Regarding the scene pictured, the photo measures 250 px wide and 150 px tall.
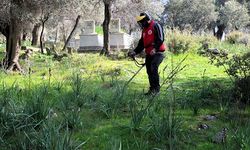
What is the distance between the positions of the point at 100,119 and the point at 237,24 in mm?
52058

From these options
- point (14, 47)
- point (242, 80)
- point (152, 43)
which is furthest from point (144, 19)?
point (14, 47)

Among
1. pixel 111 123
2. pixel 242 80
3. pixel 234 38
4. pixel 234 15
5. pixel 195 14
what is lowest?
pixel 111 123

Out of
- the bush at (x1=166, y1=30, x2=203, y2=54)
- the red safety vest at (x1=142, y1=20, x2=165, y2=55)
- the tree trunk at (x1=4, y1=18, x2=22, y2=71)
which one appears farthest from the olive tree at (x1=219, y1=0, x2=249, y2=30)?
the red safety vest at (x1=142, y1=20, x2=165, y2=55)

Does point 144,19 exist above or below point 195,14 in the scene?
below

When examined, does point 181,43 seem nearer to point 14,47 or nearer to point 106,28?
point 106,28

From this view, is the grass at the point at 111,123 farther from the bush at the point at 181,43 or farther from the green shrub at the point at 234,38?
the green shrub at the point at 234,38

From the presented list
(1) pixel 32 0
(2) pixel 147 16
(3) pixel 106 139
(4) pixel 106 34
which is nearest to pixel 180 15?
(4) pixel 106 34

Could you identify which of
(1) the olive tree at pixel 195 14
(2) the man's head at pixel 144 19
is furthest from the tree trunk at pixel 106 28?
(1) the olive tree at pixel 195 14

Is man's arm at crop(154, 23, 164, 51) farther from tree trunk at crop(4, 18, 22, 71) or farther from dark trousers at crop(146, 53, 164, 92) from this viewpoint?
tree trunk at crop(4, 18, 22, 71)

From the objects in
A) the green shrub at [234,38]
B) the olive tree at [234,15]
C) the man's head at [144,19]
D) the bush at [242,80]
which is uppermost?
the olive tree at [234,15]

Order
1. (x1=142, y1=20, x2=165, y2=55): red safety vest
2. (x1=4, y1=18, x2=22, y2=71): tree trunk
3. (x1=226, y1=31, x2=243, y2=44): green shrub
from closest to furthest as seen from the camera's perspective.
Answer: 1. (x1=142, y1=20, x2=165, y2=55): red safety vest
2. (x1=4, y1=18, x2=22, y2=71): tree trunk
3. (x1=226, y1=31, x2=243, y2=44): green shrub

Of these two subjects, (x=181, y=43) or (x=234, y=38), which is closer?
(x=181, y=43)

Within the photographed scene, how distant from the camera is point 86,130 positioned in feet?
17.5

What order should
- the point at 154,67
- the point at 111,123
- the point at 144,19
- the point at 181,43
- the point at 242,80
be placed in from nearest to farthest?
Answer: the point at 111,123
the point at 242,80
the point at 144,19
the point at 154,67
the point at 181,43
